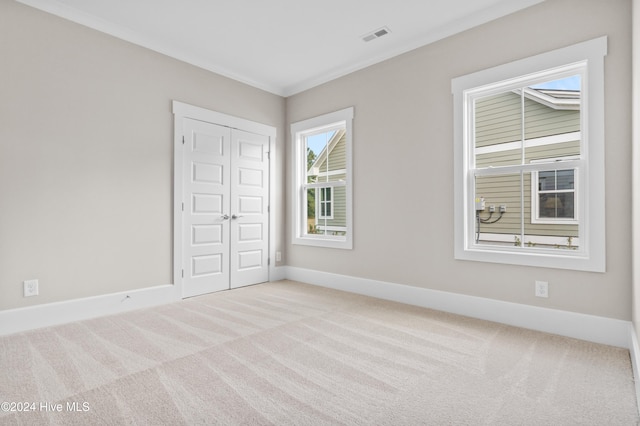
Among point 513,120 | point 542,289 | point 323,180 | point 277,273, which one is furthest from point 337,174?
point 542,289

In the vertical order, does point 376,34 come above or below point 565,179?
above

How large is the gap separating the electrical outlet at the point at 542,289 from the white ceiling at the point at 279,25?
7.84 feet

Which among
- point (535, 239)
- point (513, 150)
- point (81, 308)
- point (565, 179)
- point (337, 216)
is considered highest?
point (513, 150)

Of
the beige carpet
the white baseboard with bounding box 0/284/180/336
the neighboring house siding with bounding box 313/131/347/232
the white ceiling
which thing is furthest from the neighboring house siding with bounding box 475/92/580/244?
the white baseboard with bounding box 0/284/180/336

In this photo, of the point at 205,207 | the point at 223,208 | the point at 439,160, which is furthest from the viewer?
the point at 223,208

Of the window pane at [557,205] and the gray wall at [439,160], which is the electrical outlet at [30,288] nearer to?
the gray wall at [439,160]

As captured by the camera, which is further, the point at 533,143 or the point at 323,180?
the point at 323,180

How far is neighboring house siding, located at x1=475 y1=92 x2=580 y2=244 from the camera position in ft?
9.43

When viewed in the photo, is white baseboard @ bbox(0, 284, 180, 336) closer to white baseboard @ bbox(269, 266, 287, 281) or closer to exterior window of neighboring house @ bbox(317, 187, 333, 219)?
white baseboard @ bbox(269, 266, 287, 281)

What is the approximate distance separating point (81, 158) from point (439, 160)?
11.5 feet

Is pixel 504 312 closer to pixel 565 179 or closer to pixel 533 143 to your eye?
pixel 565 179

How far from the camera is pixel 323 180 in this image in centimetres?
472

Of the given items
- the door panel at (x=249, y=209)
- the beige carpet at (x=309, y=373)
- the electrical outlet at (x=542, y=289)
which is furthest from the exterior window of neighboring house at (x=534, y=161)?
the door panel at (x=249, y=209)

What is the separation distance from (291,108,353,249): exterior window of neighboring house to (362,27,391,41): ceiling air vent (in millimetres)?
Answer: 872
